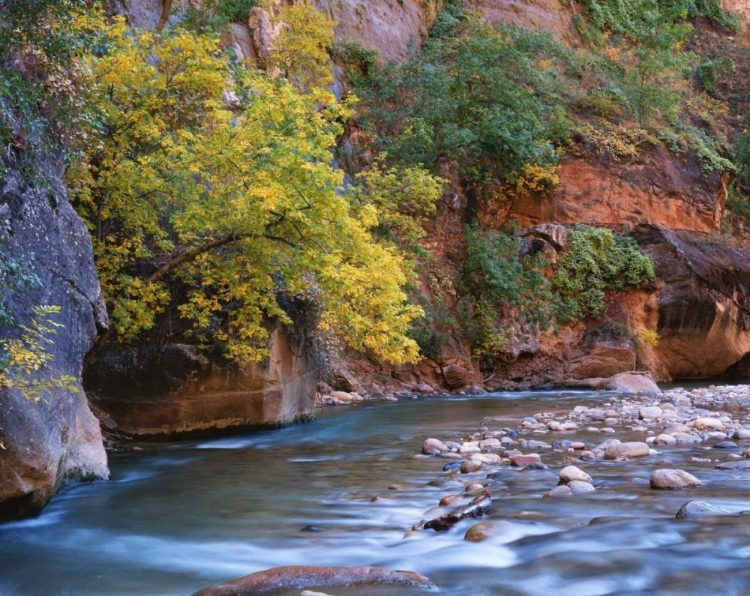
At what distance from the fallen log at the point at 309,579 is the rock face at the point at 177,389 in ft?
22.7

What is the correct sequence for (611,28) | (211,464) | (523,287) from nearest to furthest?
(211,464) → (523,287) → (611,28)

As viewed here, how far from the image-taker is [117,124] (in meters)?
10.2

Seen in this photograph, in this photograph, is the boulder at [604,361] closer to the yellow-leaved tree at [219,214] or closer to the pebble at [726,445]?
the yellow-leaved tree at [219,214]

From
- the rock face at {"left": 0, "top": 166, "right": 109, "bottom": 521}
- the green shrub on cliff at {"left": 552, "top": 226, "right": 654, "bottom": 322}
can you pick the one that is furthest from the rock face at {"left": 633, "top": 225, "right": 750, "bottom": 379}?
the rock face at {"left": 0, "top": 166, "right": 109, "bottom": 521}

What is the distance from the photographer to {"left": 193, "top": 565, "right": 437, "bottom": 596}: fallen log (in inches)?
155

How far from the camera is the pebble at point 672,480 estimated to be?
6219mm

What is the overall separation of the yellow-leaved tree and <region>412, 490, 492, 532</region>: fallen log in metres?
4.27

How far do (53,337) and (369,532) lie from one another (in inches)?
126

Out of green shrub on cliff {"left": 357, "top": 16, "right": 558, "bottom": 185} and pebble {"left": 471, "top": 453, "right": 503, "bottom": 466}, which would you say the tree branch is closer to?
pebble {"left": 471, "top": 453, "right": 503, "bottom": 466}

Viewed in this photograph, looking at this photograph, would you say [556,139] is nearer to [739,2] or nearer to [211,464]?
[211,464]

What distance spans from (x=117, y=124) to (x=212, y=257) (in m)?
2.30

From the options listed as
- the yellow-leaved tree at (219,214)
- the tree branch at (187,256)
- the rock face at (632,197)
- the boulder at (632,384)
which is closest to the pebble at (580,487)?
the yellow-leaved tree at (219,214)

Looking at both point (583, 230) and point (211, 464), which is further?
point (583, 230)

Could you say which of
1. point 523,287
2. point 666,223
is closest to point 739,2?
point 666,223
